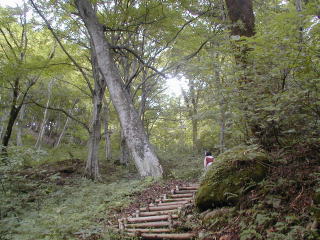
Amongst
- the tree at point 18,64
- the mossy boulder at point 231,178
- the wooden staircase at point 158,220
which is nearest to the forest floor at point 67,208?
the wooden staircase at point 158,220

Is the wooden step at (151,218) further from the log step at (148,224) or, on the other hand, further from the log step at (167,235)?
the log step at (167,235)

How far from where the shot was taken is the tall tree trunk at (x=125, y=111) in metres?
8.30

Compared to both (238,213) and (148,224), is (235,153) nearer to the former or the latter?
(238,213)

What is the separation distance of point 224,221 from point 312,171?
1.47 meters

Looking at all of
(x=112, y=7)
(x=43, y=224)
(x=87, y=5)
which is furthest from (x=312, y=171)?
(x=112, y=7)

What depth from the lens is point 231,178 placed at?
4.19m

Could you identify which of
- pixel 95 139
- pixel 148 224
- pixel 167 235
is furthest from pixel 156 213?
pixel 95 139

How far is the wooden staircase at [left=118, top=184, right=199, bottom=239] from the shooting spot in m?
3.90

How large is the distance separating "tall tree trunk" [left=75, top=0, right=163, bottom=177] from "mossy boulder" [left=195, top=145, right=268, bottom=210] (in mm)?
3814

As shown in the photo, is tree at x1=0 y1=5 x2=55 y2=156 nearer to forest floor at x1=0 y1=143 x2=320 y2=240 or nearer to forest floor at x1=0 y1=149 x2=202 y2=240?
forest floor at x1=0 y1=149 x2=202 y2=240

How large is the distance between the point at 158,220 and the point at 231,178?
1569 mm

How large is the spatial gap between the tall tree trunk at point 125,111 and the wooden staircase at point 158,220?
2504 mm

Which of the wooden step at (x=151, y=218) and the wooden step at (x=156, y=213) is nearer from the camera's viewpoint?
the wooden step at (x=151, y=218)

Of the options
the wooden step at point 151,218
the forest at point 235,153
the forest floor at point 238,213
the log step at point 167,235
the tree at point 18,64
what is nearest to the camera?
the forest floor at point 238,213
